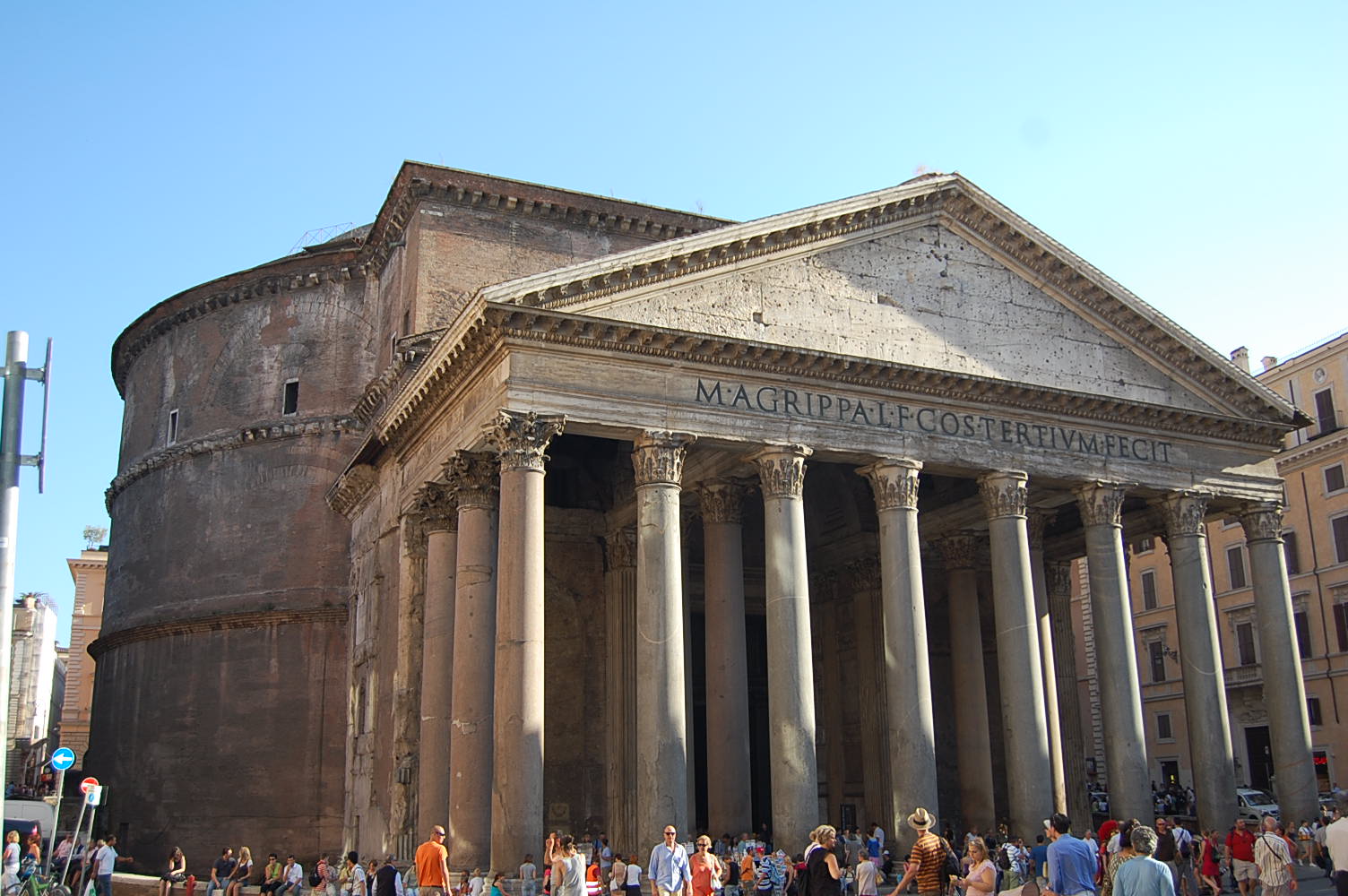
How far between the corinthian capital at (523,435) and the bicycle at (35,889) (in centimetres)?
666

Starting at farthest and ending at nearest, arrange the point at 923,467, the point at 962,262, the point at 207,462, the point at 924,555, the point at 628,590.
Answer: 1. the point at 207,462
2. the point at 924,555
3. the point at 628,590
4. the point at 962,262
5. the point at 923,467

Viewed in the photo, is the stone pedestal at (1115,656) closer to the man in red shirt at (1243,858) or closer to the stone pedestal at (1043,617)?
the stone pedestal at (1043,617)

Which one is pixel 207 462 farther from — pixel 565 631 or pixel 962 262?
pixel 962 262

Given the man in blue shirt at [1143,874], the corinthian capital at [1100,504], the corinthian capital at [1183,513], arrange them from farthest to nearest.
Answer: the corinthian capital at [1183,513] → the corinthian capital at [1100,504] → the man in blue shirt at [1143,874]

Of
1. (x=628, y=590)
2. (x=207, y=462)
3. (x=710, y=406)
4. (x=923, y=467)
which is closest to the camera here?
(x=710, y=406)

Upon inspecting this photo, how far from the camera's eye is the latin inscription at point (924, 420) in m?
16.6

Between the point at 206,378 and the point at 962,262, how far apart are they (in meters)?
16.2

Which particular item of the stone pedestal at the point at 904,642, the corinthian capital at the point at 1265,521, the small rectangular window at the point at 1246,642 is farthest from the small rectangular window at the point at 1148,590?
the stone pedestal at the point at 904,642

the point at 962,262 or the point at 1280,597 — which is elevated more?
the point at 962,262

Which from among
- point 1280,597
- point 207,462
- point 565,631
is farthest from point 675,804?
point 207,462

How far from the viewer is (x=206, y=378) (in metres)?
26.7

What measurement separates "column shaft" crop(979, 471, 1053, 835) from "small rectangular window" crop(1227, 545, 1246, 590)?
57.6 feet

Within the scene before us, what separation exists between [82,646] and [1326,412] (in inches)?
1745

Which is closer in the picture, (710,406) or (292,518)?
(710,406)
